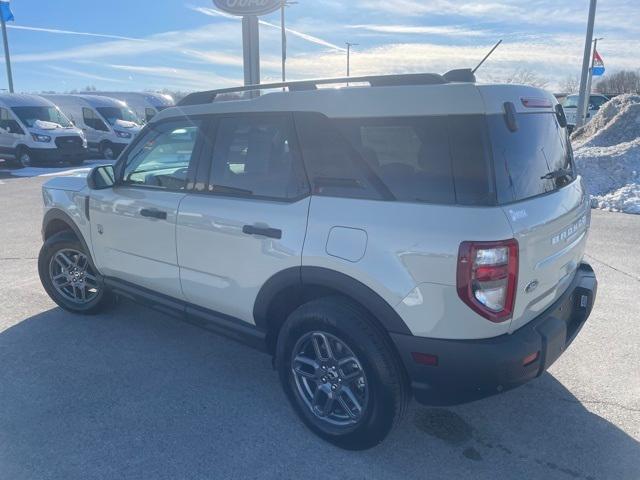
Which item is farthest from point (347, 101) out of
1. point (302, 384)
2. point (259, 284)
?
point (302, 384)

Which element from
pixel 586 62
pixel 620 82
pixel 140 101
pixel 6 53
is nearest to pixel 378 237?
pixel 586 62

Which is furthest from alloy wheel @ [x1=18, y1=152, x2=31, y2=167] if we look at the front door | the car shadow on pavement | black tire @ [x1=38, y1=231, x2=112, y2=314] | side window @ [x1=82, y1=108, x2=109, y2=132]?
the car shadow on pavement

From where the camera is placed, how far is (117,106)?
20922 mm

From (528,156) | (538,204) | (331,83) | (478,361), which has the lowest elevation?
(478,361)

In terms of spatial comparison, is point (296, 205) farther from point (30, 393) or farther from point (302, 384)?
point (30, 393)

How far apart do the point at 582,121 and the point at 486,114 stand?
17326 mm

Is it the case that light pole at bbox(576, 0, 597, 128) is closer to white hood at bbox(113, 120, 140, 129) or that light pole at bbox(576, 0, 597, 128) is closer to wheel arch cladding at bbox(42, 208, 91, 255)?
wheel arch cladding at bbox(42, 208, 91, 255)

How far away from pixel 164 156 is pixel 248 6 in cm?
739

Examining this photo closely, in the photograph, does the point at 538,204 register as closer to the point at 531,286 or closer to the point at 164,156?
the point at 531,286

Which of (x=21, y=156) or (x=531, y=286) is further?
(x=21, y=156)

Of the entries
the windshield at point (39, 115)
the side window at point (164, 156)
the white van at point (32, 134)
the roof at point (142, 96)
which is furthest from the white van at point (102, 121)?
the side window at point (164, 156)

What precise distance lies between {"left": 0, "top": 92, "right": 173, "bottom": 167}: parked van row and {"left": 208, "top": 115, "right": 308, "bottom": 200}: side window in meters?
12.3

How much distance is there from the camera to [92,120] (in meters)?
20.5

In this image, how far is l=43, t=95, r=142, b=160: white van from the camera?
2012 centimetres
